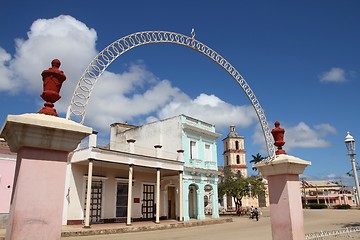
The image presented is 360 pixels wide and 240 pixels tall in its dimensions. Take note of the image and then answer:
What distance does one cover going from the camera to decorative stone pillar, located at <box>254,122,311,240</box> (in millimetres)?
5219

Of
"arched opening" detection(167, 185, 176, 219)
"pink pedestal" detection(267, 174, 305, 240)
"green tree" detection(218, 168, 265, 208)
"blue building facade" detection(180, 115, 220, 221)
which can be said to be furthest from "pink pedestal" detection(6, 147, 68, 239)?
"green tree" detection(218, 168, 265, 208)

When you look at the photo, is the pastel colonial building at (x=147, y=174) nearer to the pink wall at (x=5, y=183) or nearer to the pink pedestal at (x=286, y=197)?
the pink wall at (x=5, y=183)

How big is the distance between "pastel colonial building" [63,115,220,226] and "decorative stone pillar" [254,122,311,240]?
13.9 meters

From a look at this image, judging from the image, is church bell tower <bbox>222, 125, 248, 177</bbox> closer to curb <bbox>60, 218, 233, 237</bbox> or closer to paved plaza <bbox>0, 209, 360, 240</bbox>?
paved plaza <bbox>0, 209, 360, 240</bbox>

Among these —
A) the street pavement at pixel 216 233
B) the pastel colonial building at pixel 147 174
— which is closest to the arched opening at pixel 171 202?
the pastel colonial building at pixel 147 174

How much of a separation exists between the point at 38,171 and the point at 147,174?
21503mm

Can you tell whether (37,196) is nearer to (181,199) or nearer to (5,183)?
(5,183)

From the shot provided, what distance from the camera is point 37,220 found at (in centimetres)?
313

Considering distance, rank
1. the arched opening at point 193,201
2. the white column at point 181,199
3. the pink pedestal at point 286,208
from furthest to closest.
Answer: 1. the arched opening at point 193,201
2. the white column at point 181,199
3. the pink pedestal at point 286,208

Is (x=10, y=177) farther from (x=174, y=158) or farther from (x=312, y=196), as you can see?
(x=312, y=196)

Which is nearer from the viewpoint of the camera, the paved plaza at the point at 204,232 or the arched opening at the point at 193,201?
the paved plaza at the point at 204,232

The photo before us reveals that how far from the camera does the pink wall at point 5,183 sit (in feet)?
56.1

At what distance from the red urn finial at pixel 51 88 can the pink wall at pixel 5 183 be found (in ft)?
52.3

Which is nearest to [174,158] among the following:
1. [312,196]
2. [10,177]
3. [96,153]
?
[96,153]
